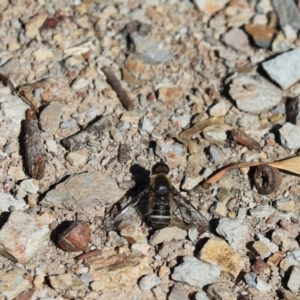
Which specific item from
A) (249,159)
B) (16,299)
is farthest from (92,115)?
(16,299)

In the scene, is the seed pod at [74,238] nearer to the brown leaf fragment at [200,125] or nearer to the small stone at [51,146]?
the small stone at [51,146]

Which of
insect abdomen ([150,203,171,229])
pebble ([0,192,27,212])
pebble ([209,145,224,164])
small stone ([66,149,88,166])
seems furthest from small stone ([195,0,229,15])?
pebble ([0,192,27,212])

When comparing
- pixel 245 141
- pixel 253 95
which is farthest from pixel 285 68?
pixel 245 141

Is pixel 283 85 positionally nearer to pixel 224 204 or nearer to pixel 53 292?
pixel 224 204

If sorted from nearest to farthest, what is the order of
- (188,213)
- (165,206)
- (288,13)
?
(165,206) < (188,213) < (288,13)

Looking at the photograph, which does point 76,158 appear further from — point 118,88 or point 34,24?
point 34,24

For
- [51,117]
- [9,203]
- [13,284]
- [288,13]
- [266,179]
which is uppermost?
[51,117]
